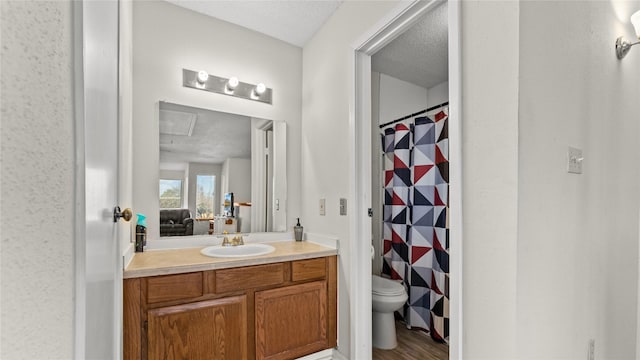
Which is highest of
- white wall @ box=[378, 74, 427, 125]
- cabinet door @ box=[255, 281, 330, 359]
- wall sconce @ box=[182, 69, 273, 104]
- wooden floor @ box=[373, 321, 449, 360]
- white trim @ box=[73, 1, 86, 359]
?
white wall @ box=[378, 74, 427, 125]

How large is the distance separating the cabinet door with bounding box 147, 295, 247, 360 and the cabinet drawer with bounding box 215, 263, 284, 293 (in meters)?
0.07

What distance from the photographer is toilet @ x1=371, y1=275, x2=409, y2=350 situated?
220 cm

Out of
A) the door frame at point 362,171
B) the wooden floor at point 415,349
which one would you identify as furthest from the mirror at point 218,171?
the wooden floor at point 415,349

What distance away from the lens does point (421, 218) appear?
256cm

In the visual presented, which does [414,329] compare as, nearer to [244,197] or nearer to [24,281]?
[244,197]

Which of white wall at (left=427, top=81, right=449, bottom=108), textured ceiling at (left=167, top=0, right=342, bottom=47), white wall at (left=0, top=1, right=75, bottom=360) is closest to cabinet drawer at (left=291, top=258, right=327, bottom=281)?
white wall at (left=0, top=1, right=75, bottom=360)

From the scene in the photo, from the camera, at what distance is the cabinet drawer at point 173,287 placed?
58.3 inches

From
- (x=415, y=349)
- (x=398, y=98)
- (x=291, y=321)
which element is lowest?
(x=415, y=349)

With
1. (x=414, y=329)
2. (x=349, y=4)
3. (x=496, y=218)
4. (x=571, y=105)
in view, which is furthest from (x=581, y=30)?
(x=414, y=329)

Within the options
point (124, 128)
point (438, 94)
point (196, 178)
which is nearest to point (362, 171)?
point (196, 178)

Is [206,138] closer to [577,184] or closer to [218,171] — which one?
[218,171]

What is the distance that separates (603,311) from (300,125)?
2265mm

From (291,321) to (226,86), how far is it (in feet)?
5.90

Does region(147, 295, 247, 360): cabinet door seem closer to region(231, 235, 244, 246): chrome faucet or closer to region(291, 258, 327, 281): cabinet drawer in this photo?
region(291, 258, 327, 281): cabinet drawer
